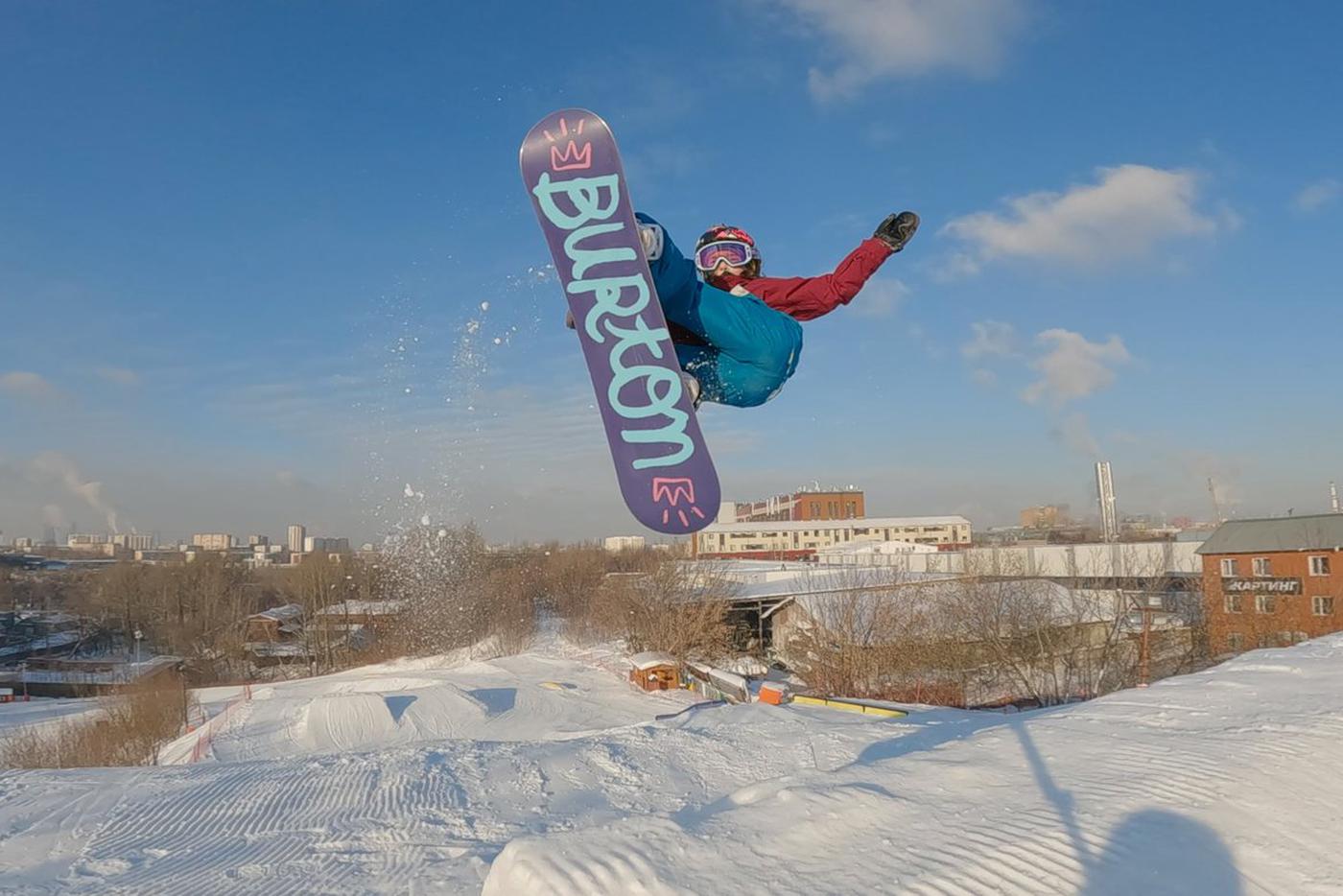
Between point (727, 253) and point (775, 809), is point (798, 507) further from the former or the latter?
point (727, 253)

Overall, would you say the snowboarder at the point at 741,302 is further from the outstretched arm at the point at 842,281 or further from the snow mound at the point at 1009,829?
the snow mound at the point at 1009,829

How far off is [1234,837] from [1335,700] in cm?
390

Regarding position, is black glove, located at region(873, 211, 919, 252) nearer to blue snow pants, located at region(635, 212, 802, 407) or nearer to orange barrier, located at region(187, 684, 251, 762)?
blue snow pants, located at region(635, 212, 802, 407)

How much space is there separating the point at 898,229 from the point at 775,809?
2.88 m

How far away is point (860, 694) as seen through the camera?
2808cm

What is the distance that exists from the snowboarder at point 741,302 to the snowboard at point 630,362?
98 mm

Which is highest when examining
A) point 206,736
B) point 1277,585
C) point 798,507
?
point 798,507

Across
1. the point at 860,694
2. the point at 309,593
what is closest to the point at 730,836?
the point at 860,694

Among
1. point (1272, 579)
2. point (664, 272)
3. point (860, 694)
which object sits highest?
point (664, 272)

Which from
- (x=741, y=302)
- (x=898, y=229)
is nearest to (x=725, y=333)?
(x=741, y=302)

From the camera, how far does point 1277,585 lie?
94.3 ft

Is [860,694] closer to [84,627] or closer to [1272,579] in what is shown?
[1272,579]

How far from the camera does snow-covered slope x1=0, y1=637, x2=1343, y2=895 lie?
12.9 feet

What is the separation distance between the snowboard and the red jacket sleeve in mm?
516
